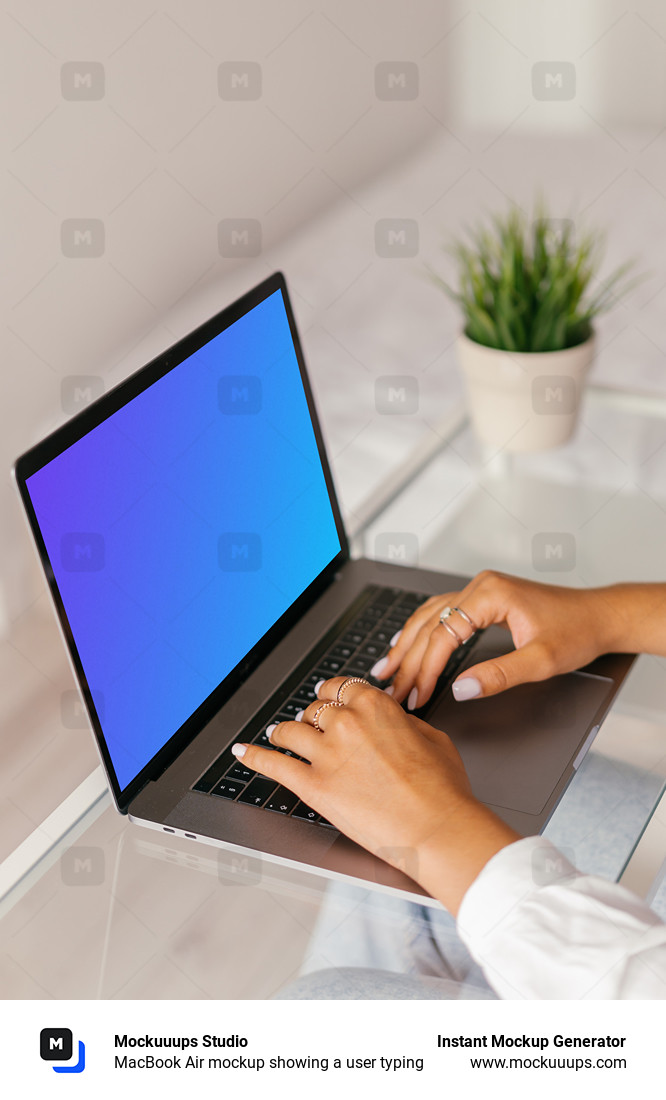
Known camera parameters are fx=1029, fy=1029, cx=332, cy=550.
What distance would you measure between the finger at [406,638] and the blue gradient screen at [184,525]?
0.12 metres

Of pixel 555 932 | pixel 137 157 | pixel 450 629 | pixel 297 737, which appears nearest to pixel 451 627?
pixel 450 629

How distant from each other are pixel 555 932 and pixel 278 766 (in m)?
0.25

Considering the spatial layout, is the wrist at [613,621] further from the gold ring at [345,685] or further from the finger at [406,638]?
the gold ring at [345,685]

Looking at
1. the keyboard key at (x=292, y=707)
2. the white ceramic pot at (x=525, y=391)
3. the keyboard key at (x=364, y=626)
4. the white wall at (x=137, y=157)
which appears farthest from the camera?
the white wall at (x=137, y=157)

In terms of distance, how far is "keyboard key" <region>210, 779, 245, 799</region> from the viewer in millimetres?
860

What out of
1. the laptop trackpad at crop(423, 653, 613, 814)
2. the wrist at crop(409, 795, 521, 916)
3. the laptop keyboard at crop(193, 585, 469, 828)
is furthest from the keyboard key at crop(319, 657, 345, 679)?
the wrist at crop(409, 795, 521, 916)

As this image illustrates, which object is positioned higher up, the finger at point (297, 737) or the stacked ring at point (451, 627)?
the stacked ring at point (451, 627)

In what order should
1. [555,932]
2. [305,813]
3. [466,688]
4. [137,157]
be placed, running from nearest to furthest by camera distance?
[555,932] → [305,813] → [466,688] → [137,157]

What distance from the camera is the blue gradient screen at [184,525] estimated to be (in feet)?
2.55

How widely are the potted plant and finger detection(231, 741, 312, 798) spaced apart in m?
0.73

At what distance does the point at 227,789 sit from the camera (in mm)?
866

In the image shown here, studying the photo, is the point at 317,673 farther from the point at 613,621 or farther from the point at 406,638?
the point at 613,621
